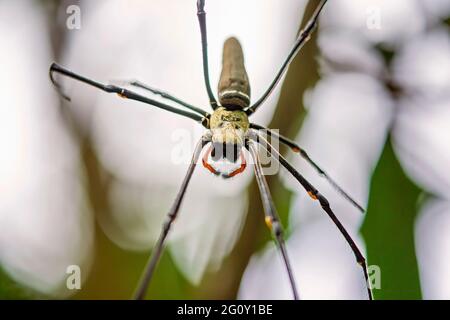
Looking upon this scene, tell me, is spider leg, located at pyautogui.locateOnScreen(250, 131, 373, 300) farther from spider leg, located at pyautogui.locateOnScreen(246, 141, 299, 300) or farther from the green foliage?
the green foliage

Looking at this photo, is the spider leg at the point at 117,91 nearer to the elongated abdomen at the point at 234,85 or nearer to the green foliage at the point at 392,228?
the elongated abdomen at the point at 234,85

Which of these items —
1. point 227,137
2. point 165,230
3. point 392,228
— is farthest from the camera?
point 392,228

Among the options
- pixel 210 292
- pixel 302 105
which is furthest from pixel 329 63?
pixel 210 292

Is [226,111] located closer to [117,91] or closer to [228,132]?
[228,132]

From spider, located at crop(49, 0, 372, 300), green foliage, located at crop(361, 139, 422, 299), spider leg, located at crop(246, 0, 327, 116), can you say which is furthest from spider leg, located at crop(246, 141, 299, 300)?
green foliage, located at crop(361, 139, 422, 299)

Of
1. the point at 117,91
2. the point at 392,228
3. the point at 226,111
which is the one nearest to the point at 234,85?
the point at 226,111
